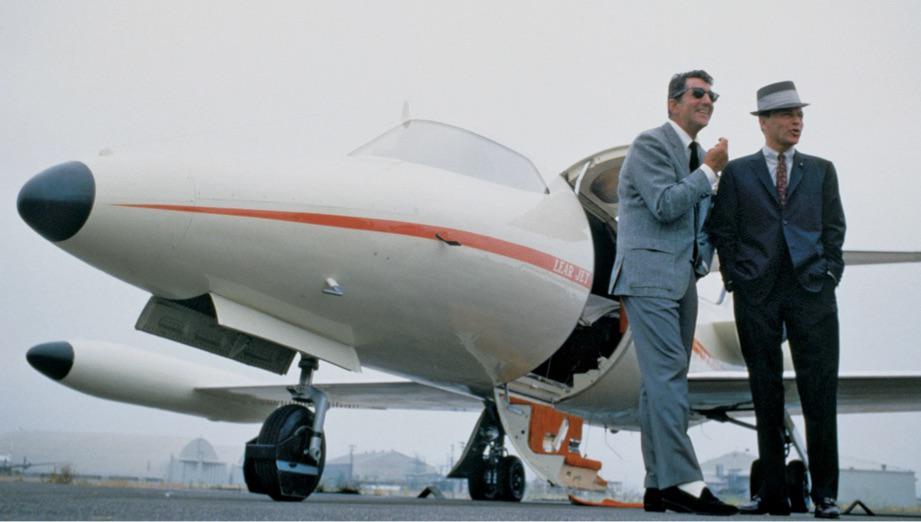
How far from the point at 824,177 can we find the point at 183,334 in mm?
4049

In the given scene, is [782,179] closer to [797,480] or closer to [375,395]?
[797,480]

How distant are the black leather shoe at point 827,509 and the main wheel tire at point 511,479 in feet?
20.8

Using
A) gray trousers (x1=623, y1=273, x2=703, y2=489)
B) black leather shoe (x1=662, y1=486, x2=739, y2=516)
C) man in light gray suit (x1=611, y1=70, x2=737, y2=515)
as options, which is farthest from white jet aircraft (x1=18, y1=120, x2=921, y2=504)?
black leather shoe (x1=662, y1=486, x2=739, y2=516)

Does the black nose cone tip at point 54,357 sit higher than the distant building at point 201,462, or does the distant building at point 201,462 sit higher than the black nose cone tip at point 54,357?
the black nose cone tip at point 54,357

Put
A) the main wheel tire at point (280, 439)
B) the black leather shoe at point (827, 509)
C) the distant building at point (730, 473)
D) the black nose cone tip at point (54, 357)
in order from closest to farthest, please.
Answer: the black leather shoe at point (827, 509) → the main wheel tire at point (280, 439) → the black nose cone tip at point (54, 357) → the distant building at point (730, 473)

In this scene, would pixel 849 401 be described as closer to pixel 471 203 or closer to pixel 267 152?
pixel 471 203

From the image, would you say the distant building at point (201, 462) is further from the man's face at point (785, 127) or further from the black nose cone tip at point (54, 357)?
the man's face at point (785, 127)

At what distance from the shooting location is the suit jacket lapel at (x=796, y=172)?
4.62 metres

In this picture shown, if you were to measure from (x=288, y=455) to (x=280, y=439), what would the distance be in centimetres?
11

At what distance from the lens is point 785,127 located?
4688 millimetres

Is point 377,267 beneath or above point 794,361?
above

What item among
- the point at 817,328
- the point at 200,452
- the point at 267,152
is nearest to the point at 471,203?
the point at 267,152

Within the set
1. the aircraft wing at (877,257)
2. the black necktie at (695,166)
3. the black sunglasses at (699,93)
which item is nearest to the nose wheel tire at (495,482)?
the aircraft wing at (877,257)

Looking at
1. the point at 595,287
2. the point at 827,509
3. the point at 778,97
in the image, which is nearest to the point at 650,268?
the point at 778,97
